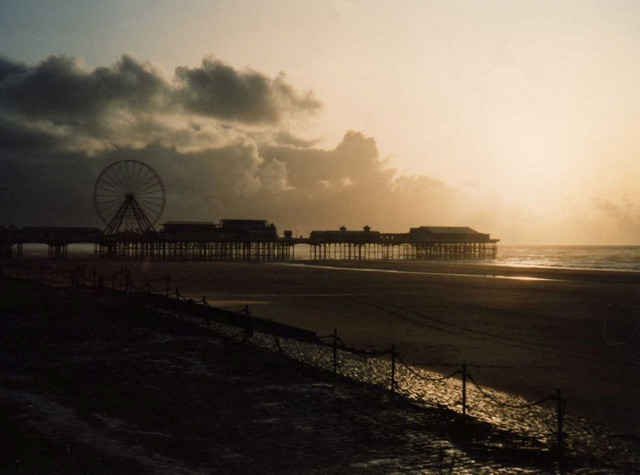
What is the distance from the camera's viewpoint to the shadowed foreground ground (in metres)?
8.23

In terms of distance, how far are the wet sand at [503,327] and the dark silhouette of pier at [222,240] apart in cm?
7645

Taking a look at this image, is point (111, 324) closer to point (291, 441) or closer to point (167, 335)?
point (167, 335)

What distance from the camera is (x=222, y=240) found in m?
117

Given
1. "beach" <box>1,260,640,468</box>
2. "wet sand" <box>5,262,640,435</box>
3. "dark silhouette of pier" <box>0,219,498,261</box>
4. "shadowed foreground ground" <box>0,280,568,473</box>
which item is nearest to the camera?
"shadowed foreground ground" <box>0,280,568,473</box>

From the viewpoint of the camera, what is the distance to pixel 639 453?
8.87 metres

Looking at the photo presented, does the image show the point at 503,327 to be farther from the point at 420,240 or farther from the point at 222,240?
the point at 420,240

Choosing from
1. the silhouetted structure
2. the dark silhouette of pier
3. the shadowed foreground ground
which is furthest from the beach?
the silhouetted structure

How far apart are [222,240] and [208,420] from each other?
4249 inches

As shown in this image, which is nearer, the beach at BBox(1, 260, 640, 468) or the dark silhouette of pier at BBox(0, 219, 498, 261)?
the beach at BBox(1, 260, 640, 468)

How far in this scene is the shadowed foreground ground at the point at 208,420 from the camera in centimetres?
823

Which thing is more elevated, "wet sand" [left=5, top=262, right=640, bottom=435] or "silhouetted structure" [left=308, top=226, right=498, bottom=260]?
"silhouetted structure" [left=308, top=226, right=498, bottom=260]

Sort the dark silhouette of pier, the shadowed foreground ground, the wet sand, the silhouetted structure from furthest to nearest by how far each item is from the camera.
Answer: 1. the silhouetted structure
2. the dark silhouette of pier
3. the wet sand
4. the shadowed foreground ground

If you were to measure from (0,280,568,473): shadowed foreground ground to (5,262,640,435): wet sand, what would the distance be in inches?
126

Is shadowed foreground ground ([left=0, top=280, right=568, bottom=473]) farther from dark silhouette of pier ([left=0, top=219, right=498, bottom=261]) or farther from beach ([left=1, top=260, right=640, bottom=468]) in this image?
dark silhouette of pier ([left=0, top=219, right=498, bottom=261])
